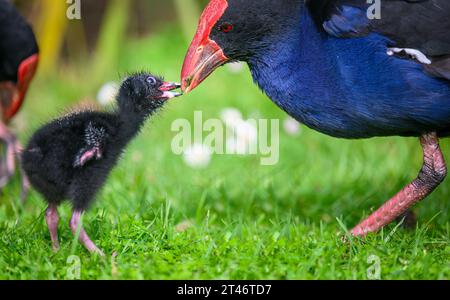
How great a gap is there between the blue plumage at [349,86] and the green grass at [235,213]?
54 cm

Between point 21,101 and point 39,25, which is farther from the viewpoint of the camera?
point 39,25

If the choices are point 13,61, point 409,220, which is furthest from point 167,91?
point 13,61

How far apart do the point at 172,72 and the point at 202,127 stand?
1662 mm

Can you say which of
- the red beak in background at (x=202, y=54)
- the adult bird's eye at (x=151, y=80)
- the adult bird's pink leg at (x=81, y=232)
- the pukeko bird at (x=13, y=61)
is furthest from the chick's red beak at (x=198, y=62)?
the pukeko bird at (x=13, y=61)

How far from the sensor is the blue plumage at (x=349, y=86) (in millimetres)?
3582

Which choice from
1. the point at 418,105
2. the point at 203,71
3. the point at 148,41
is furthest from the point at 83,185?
the point at 148,41

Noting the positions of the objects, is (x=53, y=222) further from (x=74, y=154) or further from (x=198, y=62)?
(x=198, y=62)

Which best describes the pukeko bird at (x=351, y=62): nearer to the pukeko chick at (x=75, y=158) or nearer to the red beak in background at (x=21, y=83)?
the pukeko chick at (x=75, y=158)

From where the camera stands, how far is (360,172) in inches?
212

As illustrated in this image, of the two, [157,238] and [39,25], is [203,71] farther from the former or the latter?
[39,25]

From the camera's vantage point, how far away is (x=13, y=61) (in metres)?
5.32

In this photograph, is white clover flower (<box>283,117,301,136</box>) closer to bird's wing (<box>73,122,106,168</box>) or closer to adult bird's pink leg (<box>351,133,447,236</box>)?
adult bird's pink leg (<box>351,133,447,236</box>)

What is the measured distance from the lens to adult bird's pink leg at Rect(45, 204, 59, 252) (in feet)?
11.9

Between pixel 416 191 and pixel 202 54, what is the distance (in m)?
1.32
